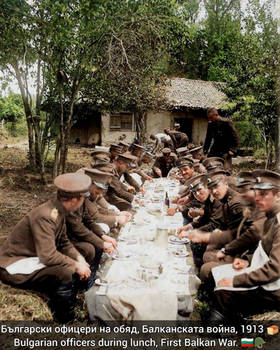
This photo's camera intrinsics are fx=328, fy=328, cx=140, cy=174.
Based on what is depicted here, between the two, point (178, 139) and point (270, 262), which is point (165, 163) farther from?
point (270, 262)

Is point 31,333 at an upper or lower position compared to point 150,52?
lower

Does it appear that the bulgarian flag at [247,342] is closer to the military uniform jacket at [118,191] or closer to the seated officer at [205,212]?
the seated officer at [205,212]

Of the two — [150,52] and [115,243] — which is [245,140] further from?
[115,243]

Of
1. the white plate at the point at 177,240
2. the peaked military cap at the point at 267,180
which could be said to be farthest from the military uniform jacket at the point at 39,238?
the peaked military cap at the point at 267,180

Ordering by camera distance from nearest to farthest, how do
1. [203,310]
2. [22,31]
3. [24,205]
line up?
[203,310], [22,31], [24,205]

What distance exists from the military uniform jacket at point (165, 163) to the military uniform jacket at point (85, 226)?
6.08m

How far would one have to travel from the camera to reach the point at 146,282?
9.59 ft

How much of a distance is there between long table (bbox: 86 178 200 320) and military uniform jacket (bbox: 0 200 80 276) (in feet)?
1.41

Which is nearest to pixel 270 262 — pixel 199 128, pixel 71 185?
pixel 71 185

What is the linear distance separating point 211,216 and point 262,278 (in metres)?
1.90

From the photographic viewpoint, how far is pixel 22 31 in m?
7.41

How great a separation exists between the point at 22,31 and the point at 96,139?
14.8 metres

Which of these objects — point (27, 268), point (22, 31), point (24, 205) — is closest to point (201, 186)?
point (27, 268)

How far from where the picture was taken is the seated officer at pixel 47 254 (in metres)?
2.89
